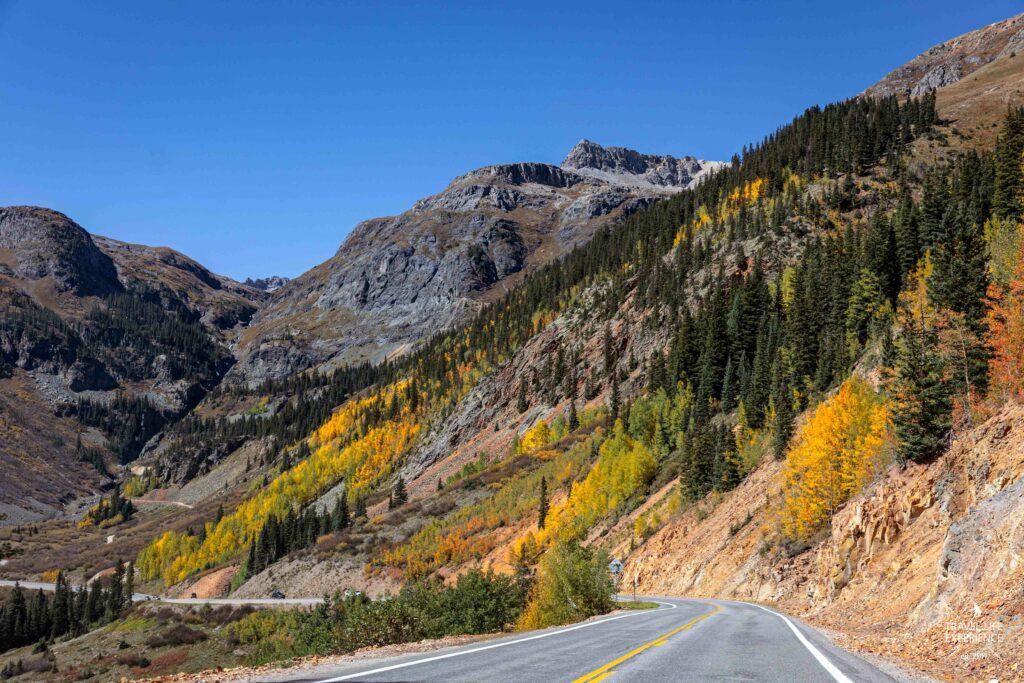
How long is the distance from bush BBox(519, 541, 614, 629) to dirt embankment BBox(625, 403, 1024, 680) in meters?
9.37

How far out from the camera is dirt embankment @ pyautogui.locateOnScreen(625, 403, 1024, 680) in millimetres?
13734

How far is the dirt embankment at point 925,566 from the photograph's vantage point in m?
13.7

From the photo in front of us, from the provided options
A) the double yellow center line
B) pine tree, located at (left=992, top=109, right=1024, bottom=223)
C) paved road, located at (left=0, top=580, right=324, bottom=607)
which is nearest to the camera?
the double yellow center line

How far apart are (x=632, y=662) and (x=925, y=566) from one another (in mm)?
15396

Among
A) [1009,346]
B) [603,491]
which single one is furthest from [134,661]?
[1009,346]

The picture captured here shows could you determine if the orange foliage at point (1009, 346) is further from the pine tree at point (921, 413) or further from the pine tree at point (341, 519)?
the pine tree at point (341, 519)

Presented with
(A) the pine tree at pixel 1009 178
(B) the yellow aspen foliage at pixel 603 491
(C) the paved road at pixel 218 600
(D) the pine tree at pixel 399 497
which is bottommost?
(C) the paved road at pixel 218 600

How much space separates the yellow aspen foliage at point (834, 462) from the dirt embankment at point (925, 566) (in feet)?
4.89

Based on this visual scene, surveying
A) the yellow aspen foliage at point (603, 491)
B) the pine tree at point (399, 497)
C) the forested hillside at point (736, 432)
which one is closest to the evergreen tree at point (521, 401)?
the forested hillside at point (736, 432)

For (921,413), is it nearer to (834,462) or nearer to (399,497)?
(834,462)

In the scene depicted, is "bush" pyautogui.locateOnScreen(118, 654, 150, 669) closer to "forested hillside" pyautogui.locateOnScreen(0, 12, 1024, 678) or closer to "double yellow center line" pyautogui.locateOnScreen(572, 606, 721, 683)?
"forested hillside" pyautogui.locateOnScreen(0, 12, 1024, 678)

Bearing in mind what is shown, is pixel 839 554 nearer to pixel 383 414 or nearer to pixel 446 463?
pixel 446 463

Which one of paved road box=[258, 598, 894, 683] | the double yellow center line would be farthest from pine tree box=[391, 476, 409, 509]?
paved road box=[258, 598, 894, 683]

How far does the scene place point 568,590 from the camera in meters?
27.7
